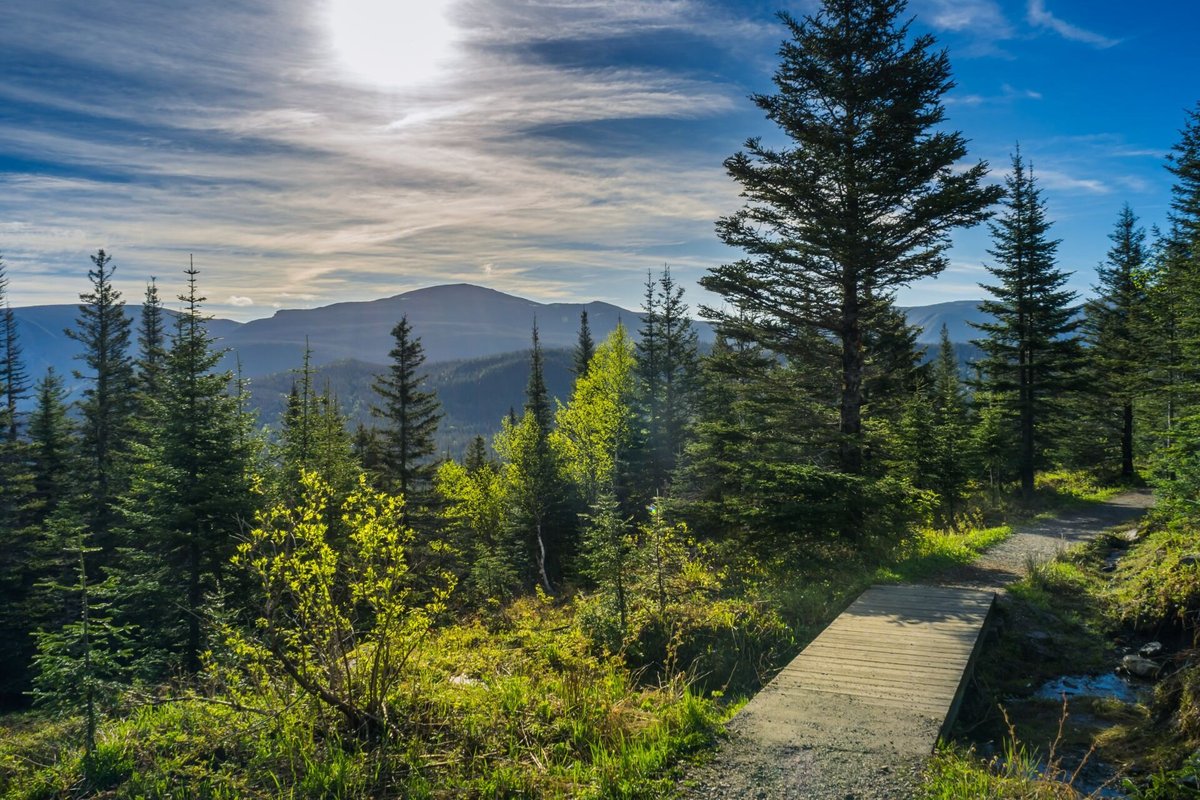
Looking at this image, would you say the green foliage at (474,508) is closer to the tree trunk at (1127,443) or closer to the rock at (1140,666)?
the rock at (1140,666)

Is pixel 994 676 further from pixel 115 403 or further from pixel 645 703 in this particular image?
pixel 115 403

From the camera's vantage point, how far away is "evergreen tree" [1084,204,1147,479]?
29.0 meters

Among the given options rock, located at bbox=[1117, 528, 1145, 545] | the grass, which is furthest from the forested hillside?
rock, located at bbox=[1117, 528, 1145, 545]

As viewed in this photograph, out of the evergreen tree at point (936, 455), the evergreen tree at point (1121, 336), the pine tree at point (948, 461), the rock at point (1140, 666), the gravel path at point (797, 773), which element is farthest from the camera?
the evergreen tree at point (1121, 336)

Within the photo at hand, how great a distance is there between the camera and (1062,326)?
26766mm

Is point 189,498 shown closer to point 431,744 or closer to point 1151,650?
point 431,744

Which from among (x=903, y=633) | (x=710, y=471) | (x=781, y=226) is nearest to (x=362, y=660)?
(x=903, y=633)

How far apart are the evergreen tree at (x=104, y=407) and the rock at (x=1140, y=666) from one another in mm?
33781

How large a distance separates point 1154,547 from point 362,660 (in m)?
14.5

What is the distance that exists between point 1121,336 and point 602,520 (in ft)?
109

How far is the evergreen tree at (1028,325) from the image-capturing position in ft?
85.5

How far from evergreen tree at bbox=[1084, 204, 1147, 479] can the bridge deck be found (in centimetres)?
2608

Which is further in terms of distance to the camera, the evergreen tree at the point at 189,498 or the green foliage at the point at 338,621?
the evergreen tree at the point at 189,498

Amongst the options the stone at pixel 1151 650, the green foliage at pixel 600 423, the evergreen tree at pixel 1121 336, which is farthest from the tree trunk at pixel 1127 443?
the stone at pixel 1151 650
